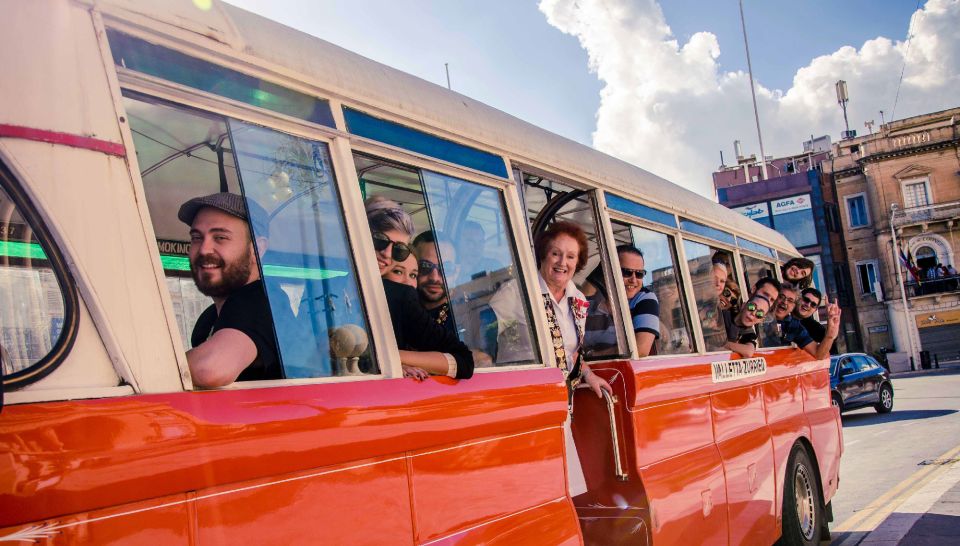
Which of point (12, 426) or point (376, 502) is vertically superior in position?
point (12, 426)

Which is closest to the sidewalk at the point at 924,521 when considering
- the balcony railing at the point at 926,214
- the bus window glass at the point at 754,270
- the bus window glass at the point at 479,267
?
the bus window glass at the point at 754,270

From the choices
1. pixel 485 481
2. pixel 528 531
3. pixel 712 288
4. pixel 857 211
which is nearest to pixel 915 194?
pixel 857 211

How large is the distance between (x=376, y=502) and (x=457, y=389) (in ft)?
1.95

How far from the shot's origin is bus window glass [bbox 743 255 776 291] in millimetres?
7215

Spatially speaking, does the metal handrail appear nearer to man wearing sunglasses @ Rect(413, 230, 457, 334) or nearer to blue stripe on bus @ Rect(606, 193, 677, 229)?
blue stripe on bus @ Rect(606, 193, 677, 229)

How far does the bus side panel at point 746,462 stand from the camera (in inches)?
210

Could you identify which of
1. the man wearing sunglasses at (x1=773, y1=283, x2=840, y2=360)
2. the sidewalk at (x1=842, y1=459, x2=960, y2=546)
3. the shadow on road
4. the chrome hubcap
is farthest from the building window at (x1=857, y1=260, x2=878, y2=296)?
the chrome hubcap

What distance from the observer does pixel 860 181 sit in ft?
170

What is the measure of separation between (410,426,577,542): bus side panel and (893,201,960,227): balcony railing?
53.1 metres

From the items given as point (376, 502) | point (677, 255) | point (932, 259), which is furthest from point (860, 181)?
point (376, 502)

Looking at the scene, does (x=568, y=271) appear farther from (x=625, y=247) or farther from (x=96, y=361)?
(x=96, y=361)

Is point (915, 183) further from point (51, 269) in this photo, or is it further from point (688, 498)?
point (51, 269)

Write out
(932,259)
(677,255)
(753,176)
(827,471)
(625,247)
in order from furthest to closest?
(753,176) < (932,259) < (827,471) < (677,255) < (625,247)

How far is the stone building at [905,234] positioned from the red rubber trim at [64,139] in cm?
5243
